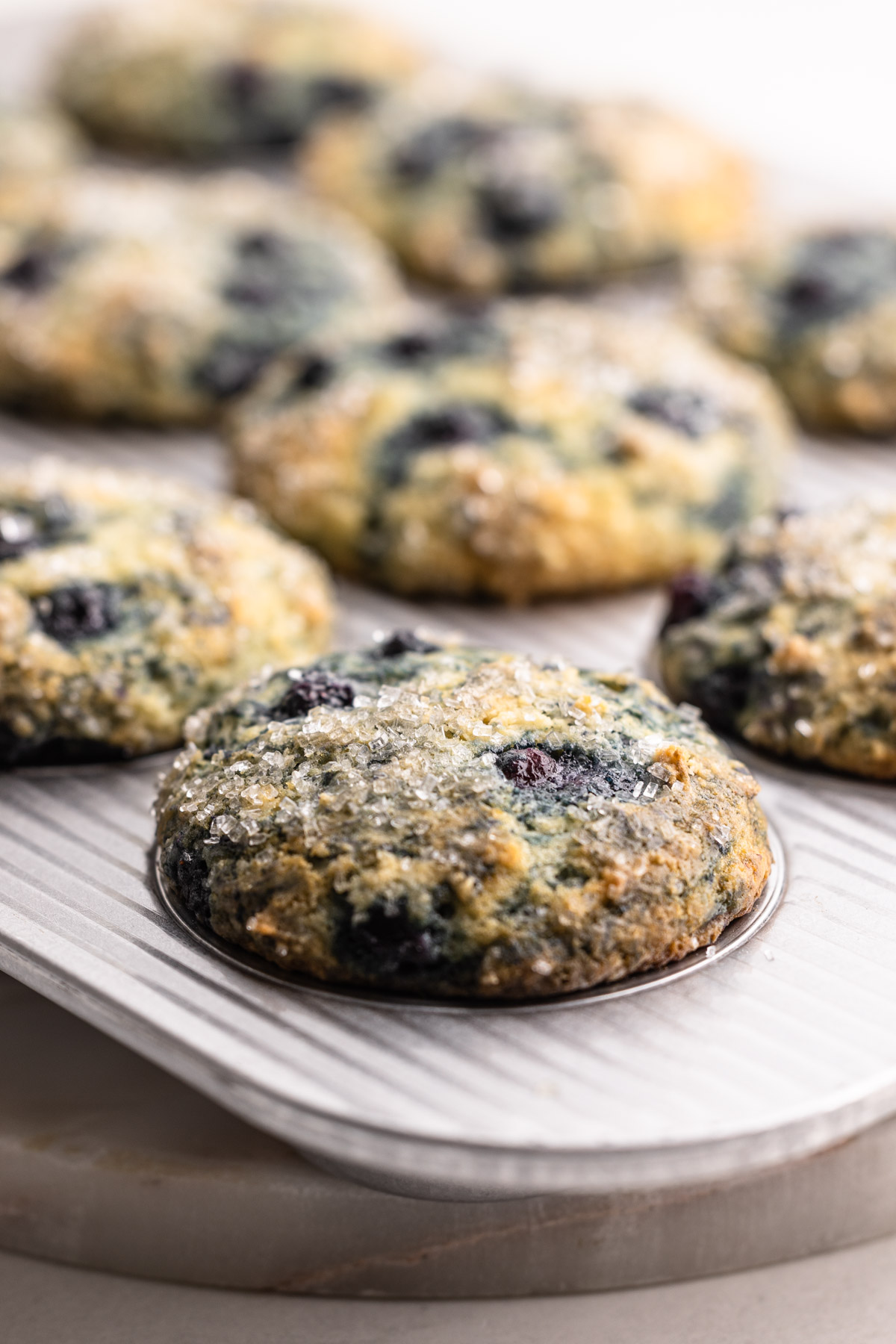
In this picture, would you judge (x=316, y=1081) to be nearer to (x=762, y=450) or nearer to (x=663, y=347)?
(x=762, y=450)

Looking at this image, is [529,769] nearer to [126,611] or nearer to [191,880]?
[191,880]

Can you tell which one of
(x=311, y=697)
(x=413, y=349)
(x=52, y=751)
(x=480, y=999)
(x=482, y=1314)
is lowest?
(x=482, y=1314)

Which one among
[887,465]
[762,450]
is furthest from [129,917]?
[887,465]

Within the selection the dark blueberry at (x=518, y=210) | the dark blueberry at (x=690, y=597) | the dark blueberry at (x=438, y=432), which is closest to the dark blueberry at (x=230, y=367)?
the dark blueberry at (x=438, y=432)

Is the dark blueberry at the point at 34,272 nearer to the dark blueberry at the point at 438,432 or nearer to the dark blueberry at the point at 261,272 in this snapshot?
the dark blueberry at the point at 261,272

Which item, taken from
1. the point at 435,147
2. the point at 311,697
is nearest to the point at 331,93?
the point at 435,147

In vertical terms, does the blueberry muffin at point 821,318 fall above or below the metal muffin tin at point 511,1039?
above
